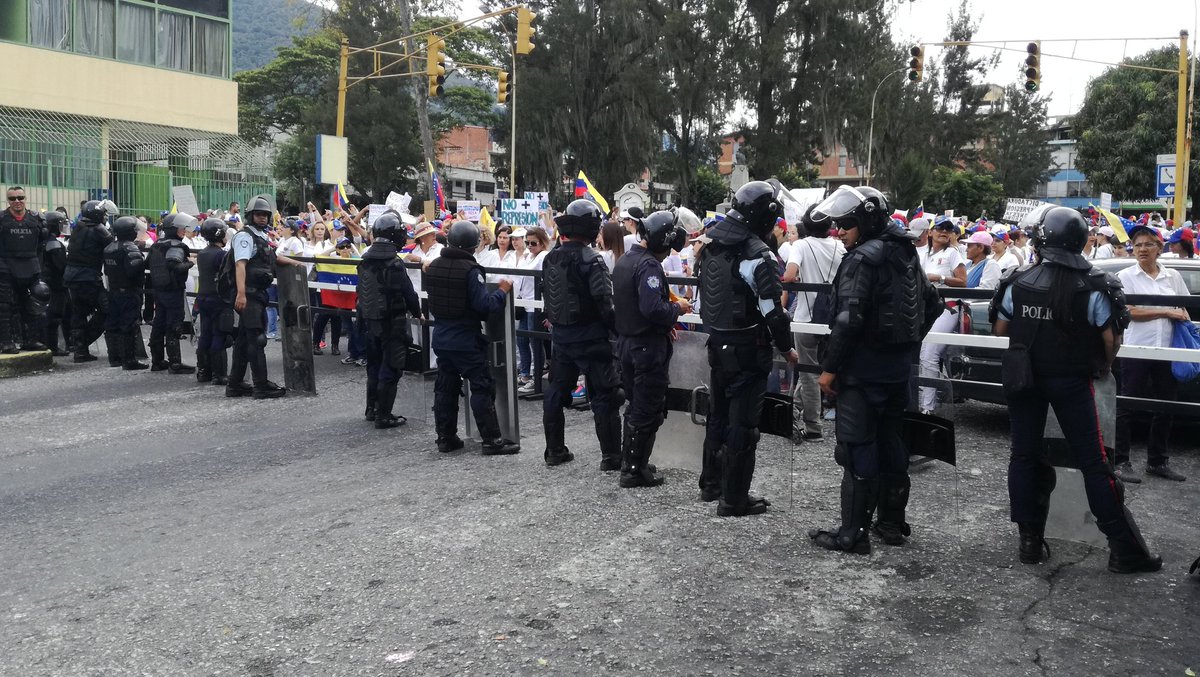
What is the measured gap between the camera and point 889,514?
19.5 ft

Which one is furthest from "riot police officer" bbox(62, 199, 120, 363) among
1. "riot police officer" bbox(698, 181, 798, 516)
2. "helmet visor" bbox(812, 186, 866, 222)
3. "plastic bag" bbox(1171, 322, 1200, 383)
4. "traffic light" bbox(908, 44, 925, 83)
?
"traffic light" bbox(908, 44, 925, 83)

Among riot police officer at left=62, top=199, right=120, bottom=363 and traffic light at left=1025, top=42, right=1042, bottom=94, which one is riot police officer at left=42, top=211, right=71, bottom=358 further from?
traffic light at left=1025, top=42, right=1042, bottom=94

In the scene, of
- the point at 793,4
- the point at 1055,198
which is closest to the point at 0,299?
the point at 793,4

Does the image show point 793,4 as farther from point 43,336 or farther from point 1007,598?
point 1007,598

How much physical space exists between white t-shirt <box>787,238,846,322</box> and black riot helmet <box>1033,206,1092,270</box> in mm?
3570

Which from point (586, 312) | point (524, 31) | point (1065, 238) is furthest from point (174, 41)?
point (1065, 238)

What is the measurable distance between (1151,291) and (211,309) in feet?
29.2

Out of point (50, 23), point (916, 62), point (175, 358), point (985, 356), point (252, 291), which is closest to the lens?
point (985, 356)

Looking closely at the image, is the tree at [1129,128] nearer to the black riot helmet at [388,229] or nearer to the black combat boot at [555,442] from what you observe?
the black riot helmet at [388,229]

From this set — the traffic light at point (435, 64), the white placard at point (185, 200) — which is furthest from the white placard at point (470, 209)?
the traffic light at point (435, 64)

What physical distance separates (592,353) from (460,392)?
1564mm

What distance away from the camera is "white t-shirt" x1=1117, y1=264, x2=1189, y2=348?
24.4 ft

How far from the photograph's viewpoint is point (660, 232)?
7.08 meters

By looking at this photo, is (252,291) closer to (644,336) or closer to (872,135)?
(644,336)
